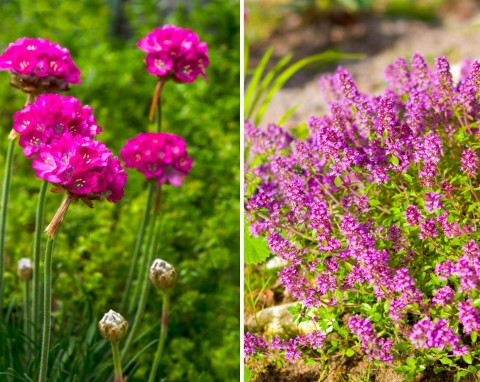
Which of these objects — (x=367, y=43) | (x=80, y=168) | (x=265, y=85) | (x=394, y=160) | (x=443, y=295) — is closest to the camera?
(x=80, y=168)

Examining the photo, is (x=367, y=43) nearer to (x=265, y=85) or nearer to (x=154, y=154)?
(x=265, y=85)

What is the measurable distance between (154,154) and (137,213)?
1.05 metres

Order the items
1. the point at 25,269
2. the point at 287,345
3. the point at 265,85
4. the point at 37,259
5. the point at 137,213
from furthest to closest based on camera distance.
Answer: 1. the point at 265,85
2. the point at 137,213
3. the point at 25,269
4. the point at 37,259
5. the point at 287,345

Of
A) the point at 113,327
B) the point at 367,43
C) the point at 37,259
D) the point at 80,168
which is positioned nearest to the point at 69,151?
the point at 80,168

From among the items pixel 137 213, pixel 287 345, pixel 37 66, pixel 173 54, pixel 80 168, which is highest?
pixel 173 54

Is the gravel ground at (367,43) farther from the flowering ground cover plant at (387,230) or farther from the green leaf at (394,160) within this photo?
the green leaf at (394,160)

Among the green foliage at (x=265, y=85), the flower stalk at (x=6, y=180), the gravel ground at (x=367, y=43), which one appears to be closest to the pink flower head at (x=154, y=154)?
the flower stalk at (x=6, y=180)

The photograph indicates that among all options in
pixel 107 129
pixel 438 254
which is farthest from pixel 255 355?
pixel 107 129

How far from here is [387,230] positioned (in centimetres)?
208

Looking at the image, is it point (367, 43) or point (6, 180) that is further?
point (367, 43)

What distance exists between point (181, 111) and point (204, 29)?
0.93 m

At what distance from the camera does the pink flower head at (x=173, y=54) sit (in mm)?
2406

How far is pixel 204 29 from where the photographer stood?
16.3ft

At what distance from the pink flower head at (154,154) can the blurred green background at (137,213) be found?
0.50m
